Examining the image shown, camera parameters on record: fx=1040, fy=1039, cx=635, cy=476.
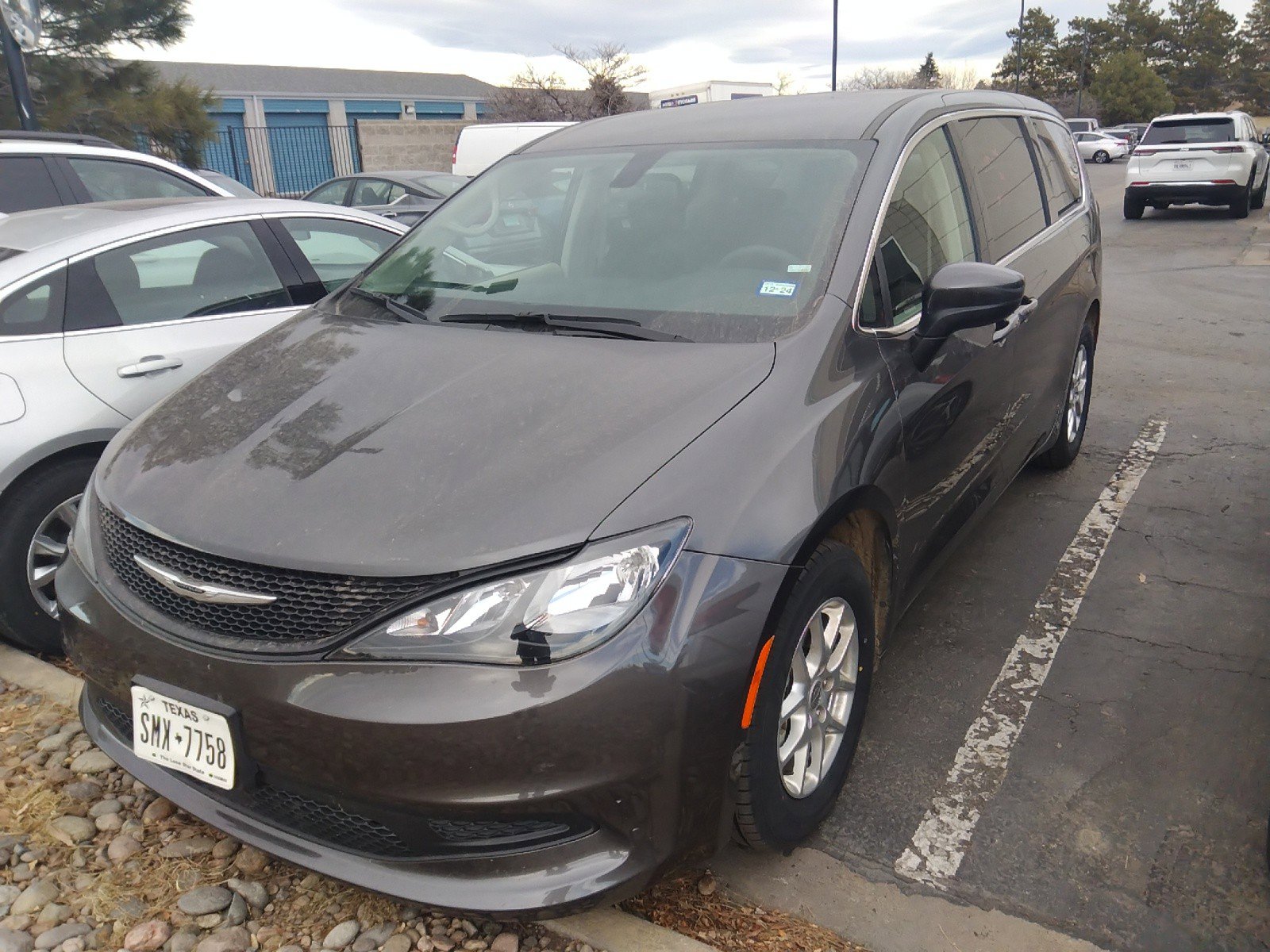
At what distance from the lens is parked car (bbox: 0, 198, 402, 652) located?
3.40m

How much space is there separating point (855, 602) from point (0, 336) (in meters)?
2.91

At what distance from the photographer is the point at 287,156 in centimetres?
2766

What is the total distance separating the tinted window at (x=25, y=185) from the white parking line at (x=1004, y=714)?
218 inches

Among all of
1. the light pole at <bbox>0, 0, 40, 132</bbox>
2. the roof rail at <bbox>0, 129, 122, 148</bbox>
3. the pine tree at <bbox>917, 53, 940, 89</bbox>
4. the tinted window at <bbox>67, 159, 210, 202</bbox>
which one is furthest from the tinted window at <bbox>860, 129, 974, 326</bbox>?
the pine tree at <bbox>917, 53, 940, 89</bbox>

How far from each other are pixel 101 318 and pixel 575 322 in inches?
77.7

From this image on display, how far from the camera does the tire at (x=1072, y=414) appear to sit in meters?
4.91

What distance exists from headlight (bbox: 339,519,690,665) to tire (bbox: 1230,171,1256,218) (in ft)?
62.1

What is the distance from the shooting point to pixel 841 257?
275 centimetres

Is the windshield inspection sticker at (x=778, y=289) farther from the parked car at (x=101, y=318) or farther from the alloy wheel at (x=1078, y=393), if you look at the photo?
the alloy wheel at (x=1078, y=393)

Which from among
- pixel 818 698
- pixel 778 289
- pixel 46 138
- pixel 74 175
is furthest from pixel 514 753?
pixel 46 138

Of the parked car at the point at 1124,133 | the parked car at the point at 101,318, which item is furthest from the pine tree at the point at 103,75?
the parked car at the point at 1124,133

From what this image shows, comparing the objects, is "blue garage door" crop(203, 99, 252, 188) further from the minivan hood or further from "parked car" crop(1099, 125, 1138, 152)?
"parked car" crop(1099, 125, 1138, 152)

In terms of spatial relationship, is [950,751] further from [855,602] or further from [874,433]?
[874,433]

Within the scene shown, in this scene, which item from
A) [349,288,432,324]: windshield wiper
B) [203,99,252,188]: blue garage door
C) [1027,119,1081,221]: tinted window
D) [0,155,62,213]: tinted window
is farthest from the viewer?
[203,99,252,188]: blue garage door
